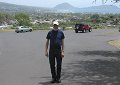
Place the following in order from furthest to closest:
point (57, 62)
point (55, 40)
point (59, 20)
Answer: point (59, 20), point (57, 62), point (55, 40)

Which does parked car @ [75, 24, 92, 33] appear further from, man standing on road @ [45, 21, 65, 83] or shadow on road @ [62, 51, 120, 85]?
man standing on road @ [45, 21, 65, 83]

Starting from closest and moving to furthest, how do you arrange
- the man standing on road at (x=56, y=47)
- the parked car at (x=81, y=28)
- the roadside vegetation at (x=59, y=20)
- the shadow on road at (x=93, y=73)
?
1. the man standing on road at (x=56, y=47)
2. the shadow on road at (x=93, y=73)
3. the roadside vegetation at (x=59, y=20)
4. the parked car at (x=81, y=28)

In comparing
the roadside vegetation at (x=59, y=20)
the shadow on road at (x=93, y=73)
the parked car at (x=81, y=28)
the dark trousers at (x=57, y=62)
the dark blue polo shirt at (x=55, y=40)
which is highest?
the dark blue polo shirt at (x=55, y=40)

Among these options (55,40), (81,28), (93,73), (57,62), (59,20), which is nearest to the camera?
(55,40)

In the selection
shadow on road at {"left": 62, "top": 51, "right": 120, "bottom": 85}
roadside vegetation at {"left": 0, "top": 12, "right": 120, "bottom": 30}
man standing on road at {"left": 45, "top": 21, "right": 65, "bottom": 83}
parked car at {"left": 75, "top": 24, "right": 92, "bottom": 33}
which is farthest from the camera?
parked car at {"left": 75, "top": 24, "right": 92, "bottom": 33}

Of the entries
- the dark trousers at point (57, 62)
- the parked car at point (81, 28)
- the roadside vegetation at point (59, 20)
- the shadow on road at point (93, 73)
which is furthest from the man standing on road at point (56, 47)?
the parked car at point (81, 28)

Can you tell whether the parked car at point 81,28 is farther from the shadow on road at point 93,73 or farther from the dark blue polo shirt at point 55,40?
the dark blue polo shirt at point 55,40

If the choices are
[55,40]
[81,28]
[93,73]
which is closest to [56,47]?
[55,40]

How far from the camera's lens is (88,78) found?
41.2ft

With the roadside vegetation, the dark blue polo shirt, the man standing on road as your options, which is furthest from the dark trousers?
the roadside vegetation

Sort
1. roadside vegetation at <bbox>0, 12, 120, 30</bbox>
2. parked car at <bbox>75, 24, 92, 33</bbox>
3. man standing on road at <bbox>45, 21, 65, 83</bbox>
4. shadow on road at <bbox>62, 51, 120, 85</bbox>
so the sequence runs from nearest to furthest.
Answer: man standing on road at <bbox>45, 21, 65, 83</bbox>, shadow on road at <bbox>62, 51, 120, 85</bbox>, roadside vegetation at <bbox>0, 12, 120, 30</bbox>, parked car at <bbox>75, 24, 92, 33</bbox>

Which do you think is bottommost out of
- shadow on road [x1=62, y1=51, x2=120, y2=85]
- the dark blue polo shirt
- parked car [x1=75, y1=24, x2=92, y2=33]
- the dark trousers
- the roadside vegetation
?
the roadside vegetation

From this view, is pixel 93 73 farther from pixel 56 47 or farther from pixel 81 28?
pixel 81 28

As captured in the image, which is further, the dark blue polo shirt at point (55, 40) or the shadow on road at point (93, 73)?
the shadow on road at point (93, 73)
